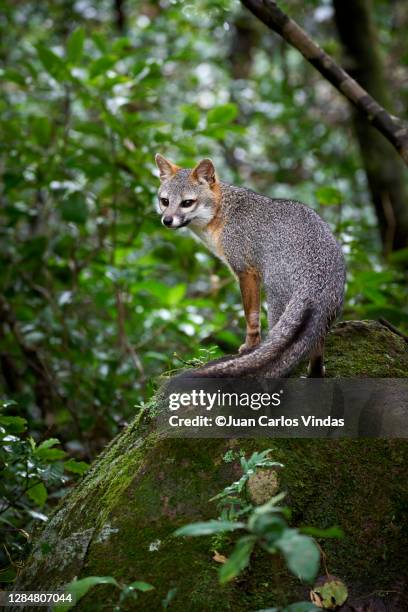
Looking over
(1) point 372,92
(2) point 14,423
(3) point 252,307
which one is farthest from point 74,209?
(1) point 372,92

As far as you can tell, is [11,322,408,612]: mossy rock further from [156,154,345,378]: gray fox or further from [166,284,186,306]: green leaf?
[166,284,186,306]: green leaf

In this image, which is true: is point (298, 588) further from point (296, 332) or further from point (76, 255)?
point (76, 255)

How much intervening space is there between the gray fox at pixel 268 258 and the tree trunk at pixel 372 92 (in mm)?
4636

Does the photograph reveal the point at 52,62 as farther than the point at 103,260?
No

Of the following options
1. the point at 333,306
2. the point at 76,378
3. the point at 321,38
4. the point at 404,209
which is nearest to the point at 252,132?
the point at 321,38

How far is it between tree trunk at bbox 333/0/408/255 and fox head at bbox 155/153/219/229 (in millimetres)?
4624

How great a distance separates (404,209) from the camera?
9.81 metres

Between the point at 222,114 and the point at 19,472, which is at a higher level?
the point at 222,114

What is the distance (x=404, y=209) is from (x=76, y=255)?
478cm

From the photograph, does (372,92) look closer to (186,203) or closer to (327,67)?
(327,67)

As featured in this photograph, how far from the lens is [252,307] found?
16.7 ft

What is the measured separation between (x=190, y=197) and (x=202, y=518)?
2.88 metres

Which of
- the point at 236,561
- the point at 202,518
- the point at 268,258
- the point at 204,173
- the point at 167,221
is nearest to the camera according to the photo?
the point at 236,561

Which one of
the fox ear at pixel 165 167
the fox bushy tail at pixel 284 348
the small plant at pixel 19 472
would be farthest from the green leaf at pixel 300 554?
the fox ear at pixel 165 167
